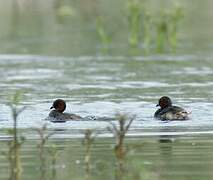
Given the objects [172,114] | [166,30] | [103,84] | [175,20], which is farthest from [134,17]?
[172,114]

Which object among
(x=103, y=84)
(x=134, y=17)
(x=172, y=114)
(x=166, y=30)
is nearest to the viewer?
(x=172, y=114)

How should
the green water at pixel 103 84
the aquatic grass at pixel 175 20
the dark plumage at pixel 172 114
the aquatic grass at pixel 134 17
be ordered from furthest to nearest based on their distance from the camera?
the aquatic grass at pixel 134 17 → the aquatic grass at pixel 175 20 → the dark plumage at pixel 172 114 → the green water at pixel 103 84

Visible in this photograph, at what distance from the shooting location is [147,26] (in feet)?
93.0

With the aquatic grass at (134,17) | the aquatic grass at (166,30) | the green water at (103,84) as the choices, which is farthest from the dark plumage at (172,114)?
the aquatic grass at (134,17)

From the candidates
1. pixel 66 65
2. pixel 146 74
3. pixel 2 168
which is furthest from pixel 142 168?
pixel 66 65

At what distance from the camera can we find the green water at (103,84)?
1185 cm

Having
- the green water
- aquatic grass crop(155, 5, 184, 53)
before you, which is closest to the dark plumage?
the green water

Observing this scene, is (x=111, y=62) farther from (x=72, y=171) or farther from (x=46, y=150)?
(x=72, y=171)

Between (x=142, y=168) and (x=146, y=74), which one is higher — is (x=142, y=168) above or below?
below

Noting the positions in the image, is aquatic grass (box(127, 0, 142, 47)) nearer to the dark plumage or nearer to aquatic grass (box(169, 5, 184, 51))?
aquatic grass (box(169, 5, 184, 51))

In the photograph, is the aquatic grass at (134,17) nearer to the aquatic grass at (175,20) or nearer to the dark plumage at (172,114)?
the aquatic grass at (175,20)

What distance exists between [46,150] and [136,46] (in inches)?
623

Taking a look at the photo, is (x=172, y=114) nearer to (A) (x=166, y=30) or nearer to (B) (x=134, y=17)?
(A) (x=166, y=30)

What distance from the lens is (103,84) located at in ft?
72.1
